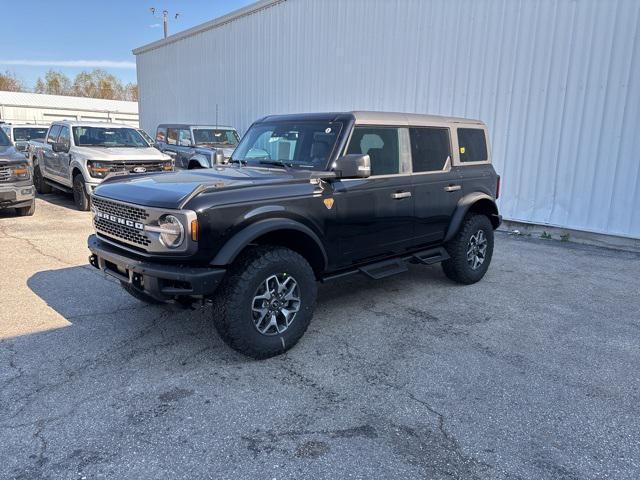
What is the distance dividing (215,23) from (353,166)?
50.2ft

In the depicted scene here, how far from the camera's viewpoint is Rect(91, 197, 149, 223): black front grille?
355 centimetres

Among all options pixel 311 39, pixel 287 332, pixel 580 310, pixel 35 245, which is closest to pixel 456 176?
pixel 580 310

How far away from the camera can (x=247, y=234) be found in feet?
11.5

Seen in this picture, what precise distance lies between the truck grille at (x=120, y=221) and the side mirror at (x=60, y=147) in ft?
22.9

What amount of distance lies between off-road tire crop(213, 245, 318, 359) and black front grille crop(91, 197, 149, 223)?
77 centimetres

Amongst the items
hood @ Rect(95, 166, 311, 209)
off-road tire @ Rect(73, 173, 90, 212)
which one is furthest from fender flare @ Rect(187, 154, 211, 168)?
hood @ Rect(95, 166, 311, 209)

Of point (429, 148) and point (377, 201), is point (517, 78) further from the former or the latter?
point (377, 201)

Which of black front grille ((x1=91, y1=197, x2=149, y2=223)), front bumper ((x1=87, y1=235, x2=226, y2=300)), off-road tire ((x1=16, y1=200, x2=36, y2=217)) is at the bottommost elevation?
off-road tire ((x1=16, y1=200, x2=36, y2=217))

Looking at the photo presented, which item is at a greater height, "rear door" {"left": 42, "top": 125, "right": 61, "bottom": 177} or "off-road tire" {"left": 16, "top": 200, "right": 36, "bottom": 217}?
"rear door" {"left": 42, "top": 125, "right": 61, "bottom": 177}

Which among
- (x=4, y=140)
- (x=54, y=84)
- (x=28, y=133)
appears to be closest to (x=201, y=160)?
(x=4, y=140)

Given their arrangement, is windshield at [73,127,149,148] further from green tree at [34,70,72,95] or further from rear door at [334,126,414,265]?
green tree at [34,70,72,95]

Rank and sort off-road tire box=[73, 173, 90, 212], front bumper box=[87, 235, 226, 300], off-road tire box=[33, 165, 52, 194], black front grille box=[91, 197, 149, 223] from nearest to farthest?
front bumper box=[87, 235, 226, 300] < black front grille box=[91, 197, 149, 223] < off-road tire box=[73, 173, 90, 212] < off-road tire box=[33, 165, 52, 194]

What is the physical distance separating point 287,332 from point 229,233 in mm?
943

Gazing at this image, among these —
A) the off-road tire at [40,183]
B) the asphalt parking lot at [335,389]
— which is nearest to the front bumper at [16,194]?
the asphalt parking lot at [335,389]
